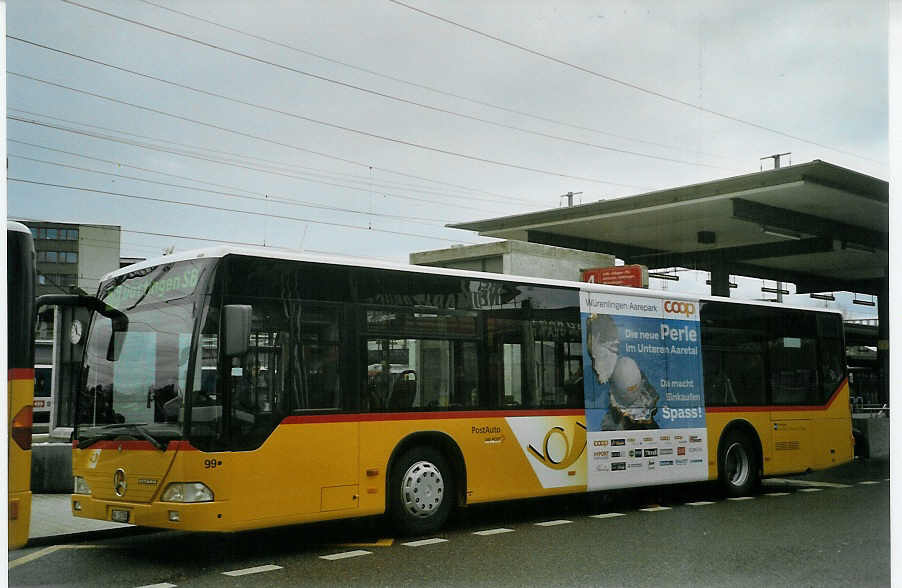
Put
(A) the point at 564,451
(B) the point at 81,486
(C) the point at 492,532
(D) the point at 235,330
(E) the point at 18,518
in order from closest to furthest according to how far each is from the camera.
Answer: (E) the point at 18,518, (D) the point at 235,330, (B) the point at 81,486, (C) the point at 492,532, (A) the point at 564,451

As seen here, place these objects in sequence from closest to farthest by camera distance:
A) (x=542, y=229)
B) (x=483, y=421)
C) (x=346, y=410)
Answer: (x=346, y=410), (x=483, y=421), (x=542, y=229)

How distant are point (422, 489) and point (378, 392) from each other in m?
1.22

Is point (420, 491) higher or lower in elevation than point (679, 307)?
lower

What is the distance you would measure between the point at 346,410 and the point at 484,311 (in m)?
2.40

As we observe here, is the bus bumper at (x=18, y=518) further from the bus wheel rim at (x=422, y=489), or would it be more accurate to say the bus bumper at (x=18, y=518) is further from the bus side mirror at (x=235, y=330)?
the bus wheel rim at (x=422, y=489)

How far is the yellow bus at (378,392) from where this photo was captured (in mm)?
8516

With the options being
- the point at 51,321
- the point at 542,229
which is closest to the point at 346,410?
the point at 51,321

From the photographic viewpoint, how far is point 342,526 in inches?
437

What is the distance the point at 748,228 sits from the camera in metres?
26.2

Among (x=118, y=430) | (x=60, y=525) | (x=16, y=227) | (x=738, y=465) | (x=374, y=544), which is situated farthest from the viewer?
(x=738, y=465)

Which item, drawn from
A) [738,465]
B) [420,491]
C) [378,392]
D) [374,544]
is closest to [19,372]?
[378,392]

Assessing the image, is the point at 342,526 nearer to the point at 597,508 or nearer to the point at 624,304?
the point at 597,508

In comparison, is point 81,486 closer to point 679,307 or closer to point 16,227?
point 16,227

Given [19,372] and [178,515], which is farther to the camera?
[178,515]
